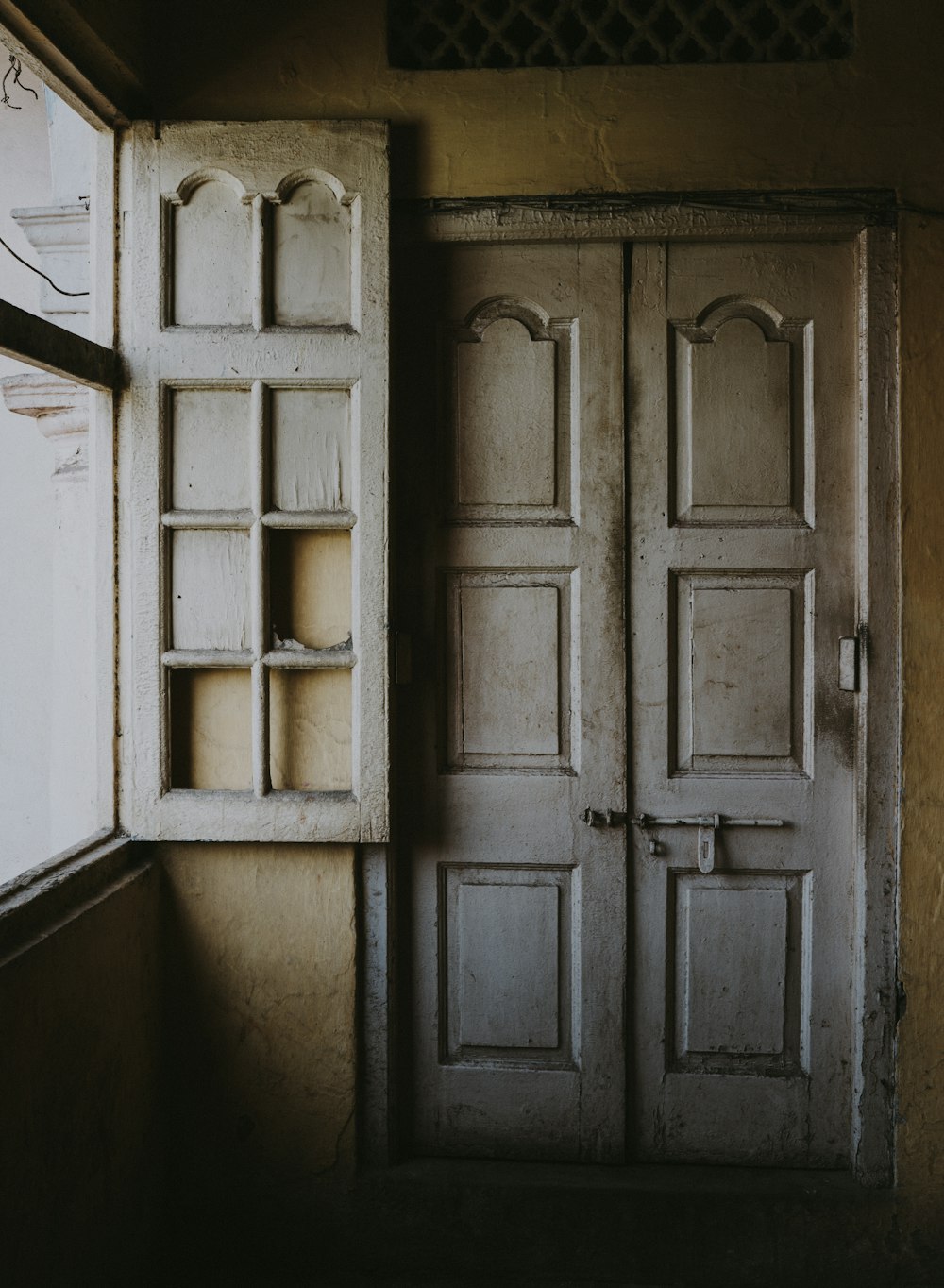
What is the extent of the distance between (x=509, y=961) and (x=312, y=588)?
103 centimetres

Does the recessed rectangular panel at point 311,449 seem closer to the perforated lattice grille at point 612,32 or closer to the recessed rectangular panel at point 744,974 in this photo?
the perforated lattice grille at point 612,32

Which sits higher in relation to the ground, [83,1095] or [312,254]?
[312,254]

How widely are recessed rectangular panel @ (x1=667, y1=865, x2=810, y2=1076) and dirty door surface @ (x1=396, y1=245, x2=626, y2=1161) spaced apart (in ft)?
0.61

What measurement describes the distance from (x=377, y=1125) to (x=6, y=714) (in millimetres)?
2160

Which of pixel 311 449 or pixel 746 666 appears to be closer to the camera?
pixel 311 449

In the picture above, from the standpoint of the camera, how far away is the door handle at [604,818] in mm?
2307

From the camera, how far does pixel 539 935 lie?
7.68 feet

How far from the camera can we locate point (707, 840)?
7.57 feet

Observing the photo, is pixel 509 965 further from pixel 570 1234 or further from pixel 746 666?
pixel 746 666

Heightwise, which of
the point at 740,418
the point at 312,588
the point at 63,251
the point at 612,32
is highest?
the point at 612,32

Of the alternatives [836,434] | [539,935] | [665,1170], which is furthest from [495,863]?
[836,434]

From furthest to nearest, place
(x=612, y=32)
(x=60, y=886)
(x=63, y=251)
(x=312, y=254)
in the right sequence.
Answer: (x=63, y=251), (x=612, y=32), (x=312, y=254), (x=60, y=886)

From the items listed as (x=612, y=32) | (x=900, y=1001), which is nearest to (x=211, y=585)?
(x=612, y=32)

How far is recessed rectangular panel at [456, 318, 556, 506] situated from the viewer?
2312 mm
